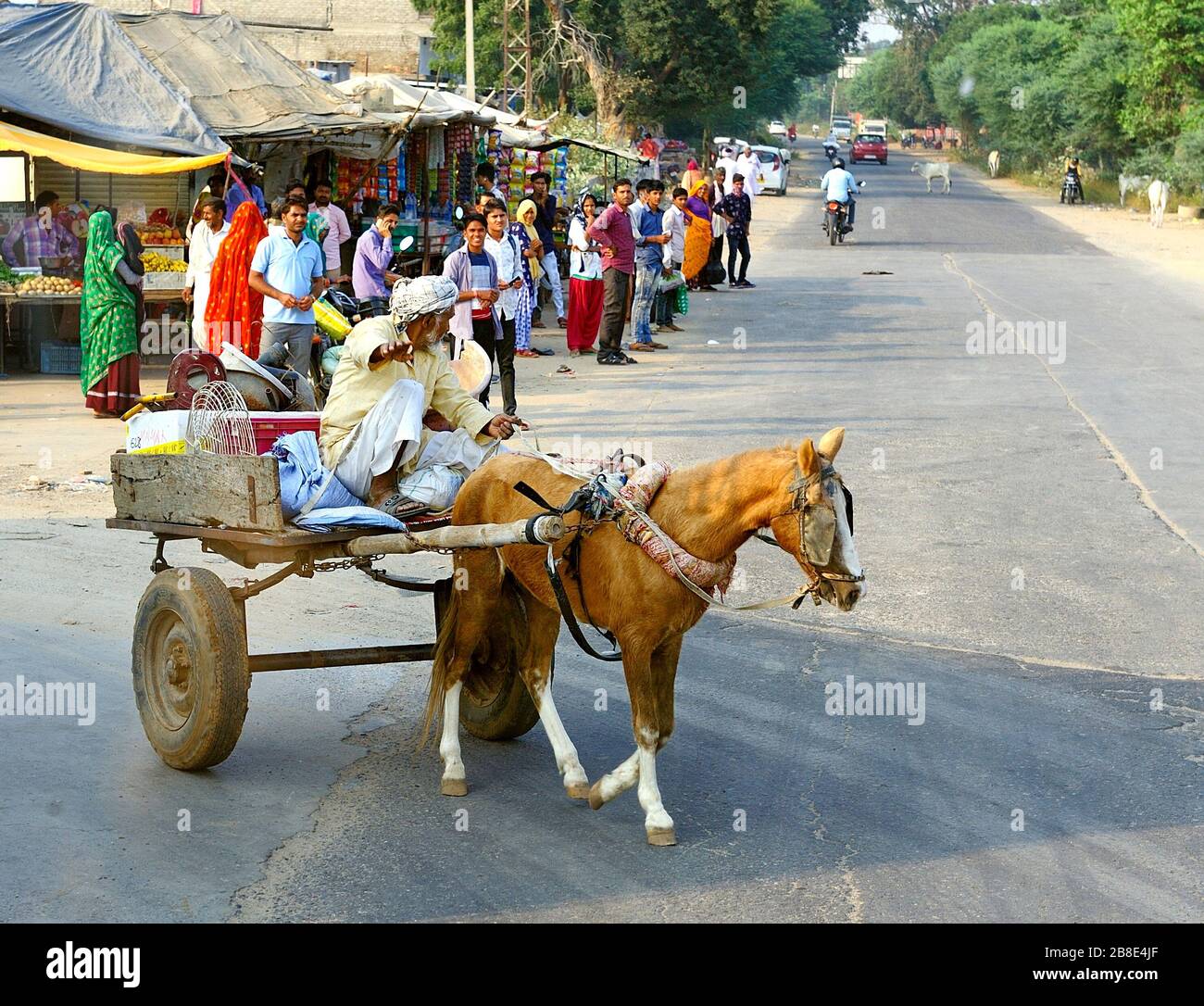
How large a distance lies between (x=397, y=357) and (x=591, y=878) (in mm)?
2362

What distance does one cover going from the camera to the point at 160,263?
57.5 ft

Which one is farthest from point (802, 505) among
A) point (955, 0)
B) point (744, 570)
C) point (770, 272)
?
point (955, 0)

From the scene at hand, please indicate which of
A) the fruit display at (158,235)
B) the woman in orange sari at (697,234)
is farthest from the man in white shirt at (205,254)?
the woman in orange sari at (697,234)

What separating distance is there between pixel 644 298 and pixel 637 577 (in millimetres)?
15151

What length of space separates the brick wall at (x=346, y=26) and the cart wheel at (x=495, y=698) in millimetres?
41555

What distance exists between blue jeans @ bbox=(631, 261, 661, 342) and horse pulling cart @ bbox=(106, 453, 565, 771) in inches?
538

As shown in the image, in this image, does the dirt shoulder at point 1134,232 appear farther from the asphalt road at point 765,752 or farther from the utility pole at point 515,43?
the asphalt road at point 765,752

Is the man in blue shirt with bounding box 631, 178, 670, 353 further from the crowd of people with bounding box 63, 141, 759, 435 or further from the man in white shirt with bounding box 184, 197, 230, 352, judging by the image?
the man in white shirt with bounding box 184, 197, 230, 352

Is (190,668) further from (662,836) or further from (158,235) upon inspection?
(158,235)

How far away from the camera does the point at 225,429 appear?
6.64 m

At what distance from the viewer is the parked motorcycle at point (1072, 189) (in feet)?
178

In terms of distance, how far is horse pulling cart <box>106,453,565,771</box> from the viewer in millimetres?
5867

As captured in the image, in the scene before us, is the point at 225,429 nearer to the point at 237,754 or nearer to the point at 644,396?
the point at 237,754

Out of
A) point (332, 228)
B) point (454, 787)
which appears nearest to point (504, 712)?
point (454, 787)
